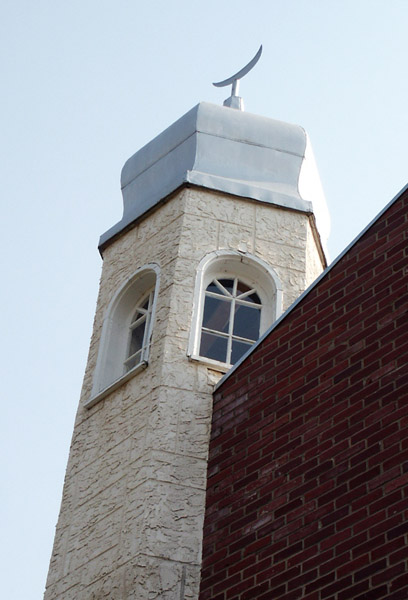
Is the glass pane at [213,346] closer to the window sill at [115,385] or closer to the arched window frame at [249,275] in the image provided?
the arched window frame at [249,275]

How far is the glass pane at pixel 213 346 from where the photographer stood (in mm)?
12961

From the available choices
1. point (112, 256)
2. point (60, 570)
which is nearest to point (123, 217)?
point (112, 256)

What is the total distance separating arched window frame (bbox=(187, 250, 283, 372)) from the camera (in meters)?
13.4

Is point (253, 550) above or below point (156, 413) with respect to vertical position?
below

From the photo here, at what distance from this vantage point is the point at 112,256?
47.7ft

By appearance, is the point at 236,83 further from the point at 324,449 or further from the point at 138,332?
the point at 324,449

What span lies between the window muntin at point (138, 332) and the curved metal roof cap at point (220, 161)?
3.66ft

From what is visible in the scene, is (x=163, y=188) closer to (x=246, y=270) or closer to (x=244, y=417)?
(x=246, y=270)

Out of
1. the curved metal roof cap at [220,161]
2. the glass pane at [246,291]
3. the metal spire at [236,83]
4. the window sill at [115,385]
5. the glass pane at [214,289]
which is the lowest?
the window sill at [115,385]

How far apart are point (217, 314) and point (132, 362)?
1.02 meters

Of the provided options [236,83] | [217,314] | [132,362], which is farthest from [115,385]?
[236,83]

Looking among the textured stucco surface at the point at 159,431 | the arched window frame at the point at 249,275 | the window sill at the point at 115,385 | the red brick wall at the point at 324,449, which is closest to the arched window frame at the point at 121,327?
the window sill at the point at 115,385

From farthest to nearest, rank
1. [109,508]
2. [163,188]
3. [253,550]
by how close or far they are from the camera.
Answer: [163,188]
[109,508]
[253,550]

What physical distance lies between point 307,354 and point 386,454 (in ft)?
5.72
